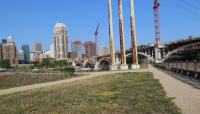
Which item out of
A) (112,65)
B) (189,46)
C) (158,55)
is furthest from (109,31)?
(158,55)

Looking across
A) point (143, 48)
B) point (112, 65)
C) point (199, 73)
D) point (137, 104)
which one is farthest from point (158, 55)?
point (137, 104)

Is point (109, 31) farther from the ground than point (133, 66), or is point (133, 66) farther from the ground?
point (109, 31)

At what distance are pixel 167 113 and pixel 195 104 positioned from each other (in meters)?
2.33

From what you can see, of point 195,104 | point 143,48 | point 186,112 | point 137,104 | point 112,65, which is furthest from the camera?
point 143,48

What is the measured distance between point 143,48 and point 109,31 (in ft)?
199

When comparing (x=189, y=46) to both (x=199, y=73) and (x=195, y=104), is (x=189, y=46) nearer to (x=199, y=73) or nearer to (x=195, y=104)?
(x=199, y=73)

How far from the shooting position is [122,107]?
16172 mm

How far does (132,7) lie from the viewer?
87.1 m

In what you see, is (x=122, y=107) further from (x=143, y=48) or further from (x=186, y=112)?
(x=143, y=48)

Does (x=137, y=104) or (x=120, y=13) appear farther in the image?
(x=120, y=13)

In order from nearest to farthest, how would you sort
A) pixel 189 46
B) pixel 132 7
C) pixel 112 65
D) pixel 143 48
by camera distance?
pixel 132 7 < pixel 112 65 < pixel 189 46 < pixel 143 48

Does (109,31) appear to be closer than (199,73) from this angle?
No

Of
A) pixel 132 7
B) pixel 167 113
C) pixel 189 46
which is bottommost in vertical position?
pixel 167 113

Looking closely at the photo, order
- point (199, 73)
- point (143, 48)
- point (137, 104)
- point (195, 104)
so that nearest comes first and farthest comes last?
point (195, 104) < point (137, 104) < point (199, 73) < point (143, 48)
